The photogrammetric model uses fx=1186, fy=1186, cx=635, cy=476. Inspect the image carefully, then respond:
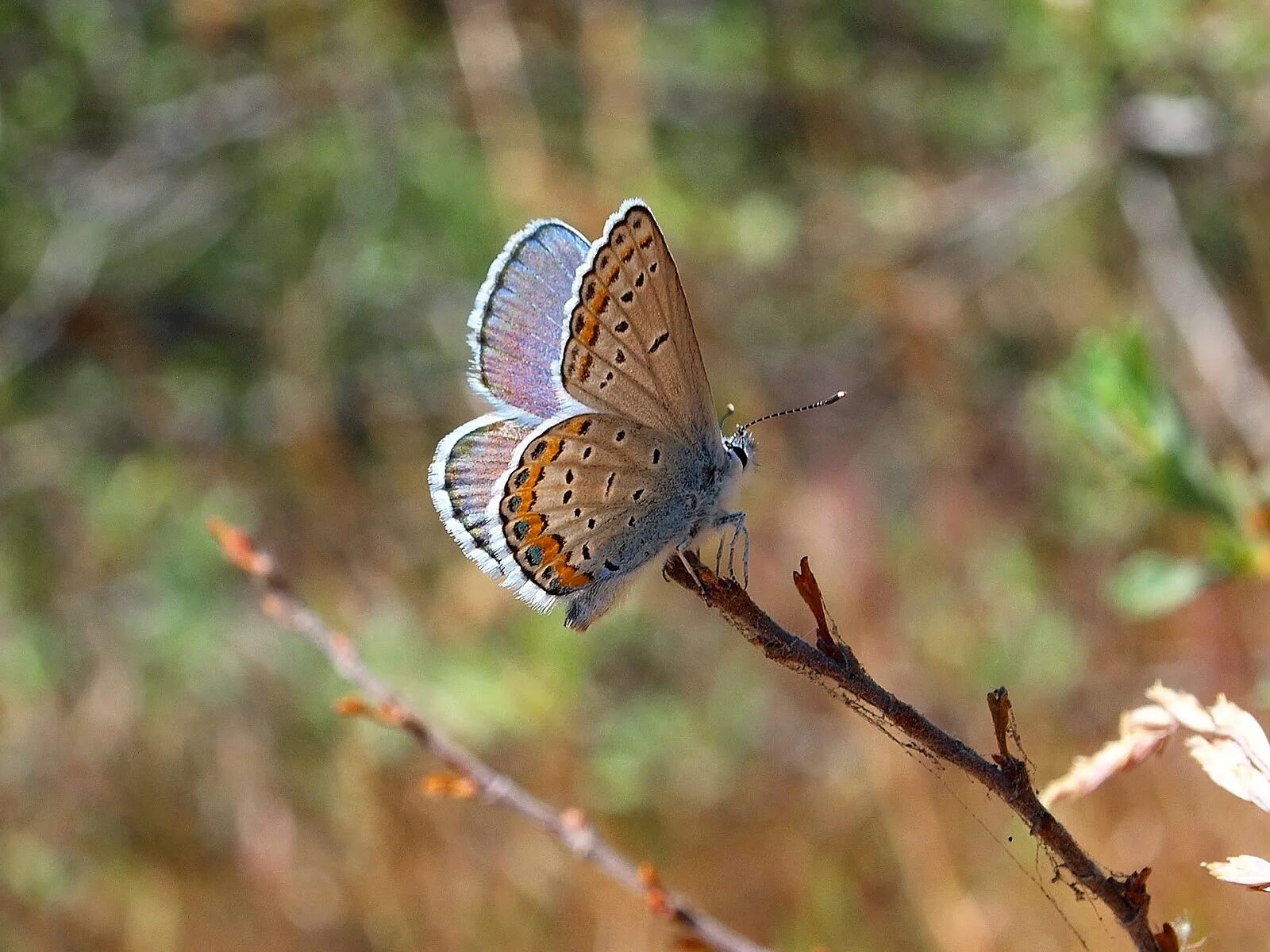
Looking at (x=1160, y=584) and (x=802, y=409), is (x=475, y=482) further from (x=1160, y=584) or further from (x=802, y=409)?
(x=1160, y=584)

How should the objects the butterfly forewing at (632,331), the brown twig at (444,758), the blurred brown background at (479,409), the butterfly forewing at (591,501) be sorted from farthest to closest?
the blurred brown background at (479,409)
the butterfly forewing at (591,501)
the butterfly forewing at (632,331)
the brown twig at (444,758)

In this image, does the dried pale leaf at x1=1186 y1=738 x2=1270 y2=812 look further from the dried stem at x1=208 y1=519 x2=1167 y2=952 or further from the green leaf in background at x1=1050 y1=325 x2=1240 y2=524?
the green leaf in background at x1=1050 y1=325 x2=1240 y2=524

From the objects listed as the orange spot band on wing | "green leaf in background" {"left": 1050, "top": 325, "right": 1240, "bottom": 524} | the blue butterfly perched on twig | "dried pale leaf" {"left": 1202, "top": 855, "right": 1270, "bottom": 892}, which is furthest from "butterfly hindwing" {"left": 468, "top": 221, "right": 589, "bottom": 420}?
"dried pale leaf" {"left": 1202, "top": 855, "right": 1270, "bottom": 892}

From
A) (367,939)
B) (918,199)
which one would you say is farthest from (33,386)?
(918,199)

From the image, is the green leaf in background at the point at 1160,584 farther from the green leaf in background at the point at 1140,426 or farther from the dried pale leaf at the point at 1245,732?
the dried pale leaf at the point at 1245,732

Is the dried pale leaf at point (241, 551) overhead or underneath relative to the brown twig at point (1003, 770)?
overhead

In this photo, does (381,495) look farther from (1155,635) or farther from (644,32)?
(1155,635)

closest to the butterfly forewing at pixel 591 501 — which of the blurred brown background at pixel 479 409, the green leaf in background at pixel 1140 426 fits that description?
the green leaf in background at pixel 1140 426
